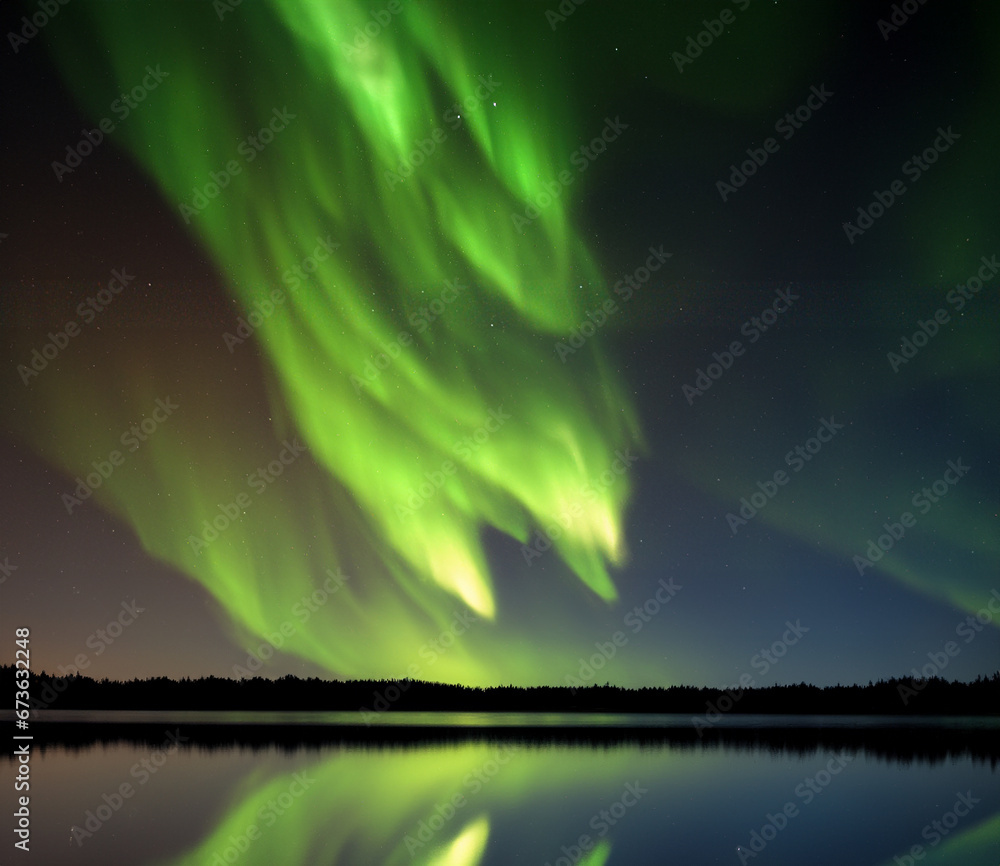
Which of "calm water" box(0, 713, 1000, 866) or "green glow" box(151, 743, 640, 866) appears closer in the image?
"green glow" box(151, 743, 640, 866)

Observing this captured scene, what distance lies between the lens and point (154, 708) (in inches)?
3563

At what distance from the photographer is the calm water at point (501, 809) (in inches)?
574

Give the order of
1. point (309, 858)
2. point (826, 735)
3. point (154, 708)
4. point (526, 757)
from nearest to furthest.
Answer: point (309, 858)
point (526, 757)
point (826, 735)
point (154, 708)

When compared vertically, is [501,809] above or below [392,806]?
below

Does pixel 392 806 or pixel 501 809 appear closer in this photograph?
pixel 501 809

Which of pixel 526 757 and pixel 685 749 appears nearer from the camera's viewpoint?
pixel 526 757

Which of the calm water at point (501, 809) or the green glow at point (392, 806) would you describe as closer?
the green glow at point (392, 806)

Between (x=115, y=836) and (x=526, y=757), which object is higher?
(x=115, y=836)

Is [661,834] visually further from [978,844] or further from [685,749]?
[685,749]

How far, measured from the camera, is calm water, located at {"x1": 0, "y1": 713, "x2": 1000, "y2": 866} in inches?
574

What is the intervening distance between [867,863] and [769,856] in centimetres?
154

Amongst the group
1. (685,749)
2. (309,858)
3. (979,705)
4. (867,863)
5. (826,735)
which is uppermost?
(309,858)

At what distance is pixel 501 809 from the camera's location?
18.8 metres

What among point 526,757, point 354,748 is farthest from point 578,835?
point 354,748
